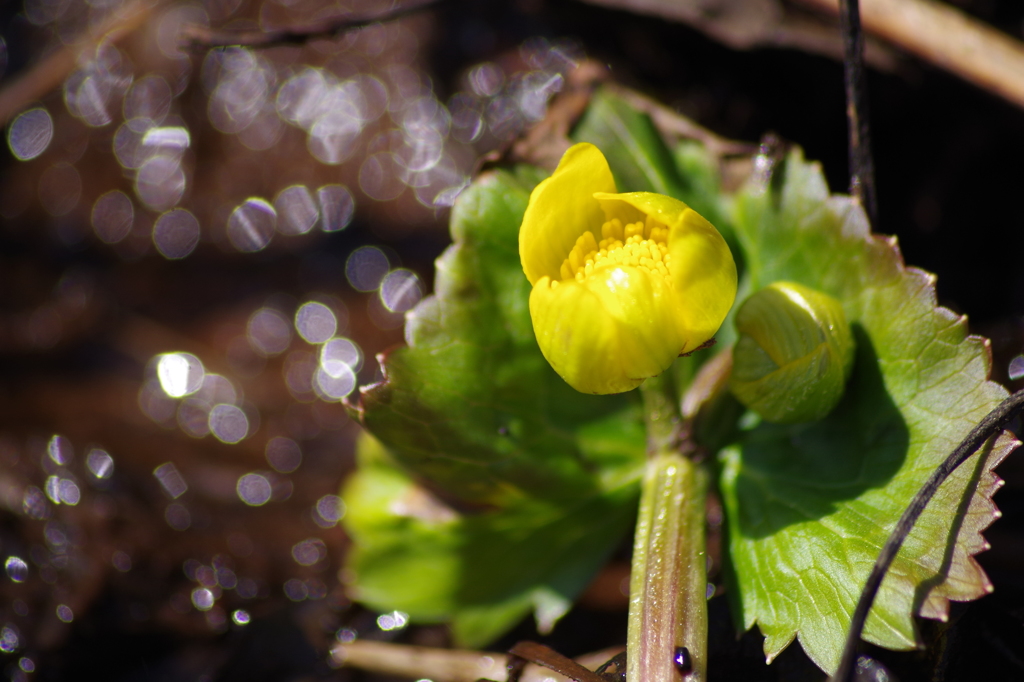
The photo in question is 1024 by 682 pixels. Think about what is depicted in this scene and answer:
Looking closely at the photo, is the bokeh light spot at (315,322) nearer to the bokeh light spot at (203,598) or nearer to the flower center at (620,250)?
the bokeh light spot at (203,598)


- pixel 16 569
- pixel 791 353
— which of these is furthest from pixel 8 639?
pixel 791 353

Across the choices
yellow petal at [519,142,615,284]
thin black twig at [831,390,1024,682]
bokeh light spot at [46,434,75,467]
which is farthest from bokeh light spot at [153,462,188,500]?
thin black twig at [831,390,1024,682]

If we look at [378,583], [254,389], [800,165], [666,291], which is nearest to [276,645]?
[378,583]

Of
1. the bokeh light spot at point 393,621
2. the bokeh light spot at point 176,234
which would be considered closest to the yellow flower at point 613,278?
the bokeh light spot at point 393,621

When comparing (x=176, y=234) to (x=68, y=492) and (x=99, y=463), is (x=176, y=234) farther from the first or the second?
(x=68, y=492)

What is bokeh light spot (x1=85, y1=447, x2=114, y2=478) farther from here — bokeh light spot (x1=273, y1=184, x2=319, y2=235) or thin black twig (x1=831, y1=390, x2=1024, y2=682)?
thin black twig (x1=831, y1=390, x2=1024, y2=682)

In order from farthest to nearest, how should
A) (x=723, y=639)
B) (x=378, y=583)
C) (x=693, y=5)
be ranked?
(x=693, y=5) < (x=378, y=583) < (x=723, y=639)

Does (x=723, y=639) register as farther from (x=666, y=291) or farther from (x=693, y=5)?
(x=693, y=5)
